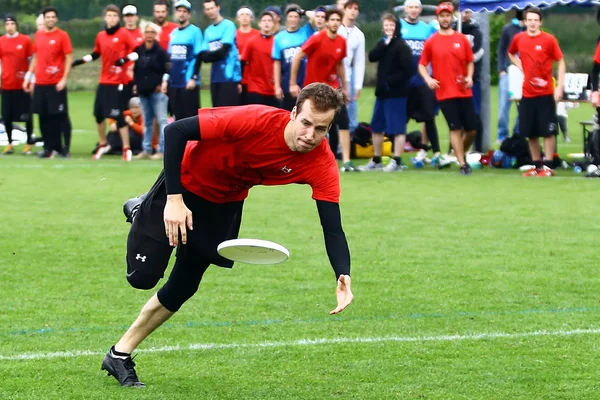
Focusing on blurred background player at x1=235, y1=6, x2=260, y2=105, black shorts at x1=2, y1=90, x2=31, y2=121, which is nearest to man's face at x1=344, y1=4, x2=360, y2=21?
blurred background player at x1=235, y1=6, x2=260, y2=105

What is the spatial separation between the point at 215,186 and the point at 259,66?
11849 millimetres

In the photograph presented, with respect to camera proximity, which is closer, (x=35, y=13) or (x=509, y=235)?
(x=509, y=235)

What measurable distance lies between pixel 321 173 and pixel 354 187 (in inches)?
361

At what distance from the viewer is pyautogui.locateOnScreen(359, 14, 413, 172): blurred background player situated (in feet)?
53.6

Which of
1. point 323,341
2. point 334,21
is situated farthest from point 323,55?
point 323,341

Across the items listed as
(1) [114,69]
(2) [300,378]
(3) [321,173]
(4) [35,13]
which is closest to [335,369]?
(2) [300,378]

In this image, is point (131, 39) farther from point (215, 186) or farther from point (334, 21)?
point (215, 186)

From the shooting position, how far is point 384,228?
36.9ft

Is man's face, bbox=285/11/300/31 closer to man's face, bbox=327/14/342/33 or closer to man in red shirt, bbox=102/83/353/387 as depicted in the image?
man's face, bbox=327/14/342/33

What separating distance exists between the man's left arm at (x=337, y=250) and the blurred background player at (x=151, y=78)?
12.8m

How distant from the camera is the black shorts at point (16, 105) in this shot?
19297 mm

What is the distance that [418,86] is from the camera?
55.9 ft

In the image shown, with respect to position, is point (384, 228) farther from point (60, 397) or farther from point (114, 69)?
point (114, 69)

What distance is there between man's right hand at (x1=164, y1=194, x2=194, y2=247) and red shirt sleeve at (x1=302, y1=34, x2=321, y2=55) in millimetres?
10354
